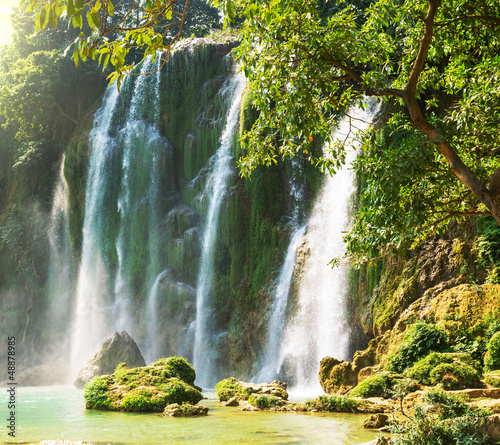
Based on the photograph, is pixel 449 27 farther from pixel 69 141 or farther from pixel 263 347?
pixel 69 141

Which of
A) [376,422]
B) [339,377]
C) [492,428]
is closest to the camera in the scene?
[492,428]

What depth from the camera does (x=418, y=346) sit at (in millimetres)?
13289

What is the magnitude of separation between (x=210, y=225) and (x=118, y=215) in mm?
7511

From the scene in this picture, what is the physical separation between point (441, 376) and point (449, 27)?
7.27m

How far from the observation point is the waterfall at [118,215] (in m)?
30.0

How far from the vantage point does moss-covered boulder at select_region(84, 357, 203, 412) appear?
12.4 meters

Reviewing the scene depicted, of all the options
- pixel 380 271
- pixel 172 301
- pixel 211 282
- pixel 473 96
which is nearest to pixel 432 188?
pixel 473 96

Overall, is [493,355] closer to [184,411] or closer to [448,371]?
[448,371]

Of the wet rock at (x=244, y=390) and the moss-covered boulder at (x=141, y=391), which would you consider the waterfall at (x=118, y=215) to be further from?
the moss-covered boulder at (x=141, y=391)

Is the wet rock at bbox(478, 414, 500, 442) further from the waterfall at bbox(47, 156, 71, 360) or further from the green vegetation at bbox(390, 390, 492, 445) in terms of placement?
the waterfall at bbox(47, 156, 71, 360)

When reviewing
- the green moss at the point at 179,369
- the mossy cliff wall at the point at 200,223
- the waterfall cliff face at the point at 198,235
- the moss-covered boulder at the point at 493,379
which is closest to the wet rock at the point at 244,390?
the green moss at the point at 179,369

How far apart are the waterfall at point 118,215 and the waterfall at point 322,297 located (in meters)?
11.3

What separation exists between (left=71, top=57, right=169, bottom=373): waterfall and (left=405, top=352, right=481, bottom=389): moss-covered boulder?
1995 cm

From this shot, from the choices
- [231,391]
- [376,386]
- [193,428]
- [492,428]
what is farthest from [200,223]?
[492,428]
